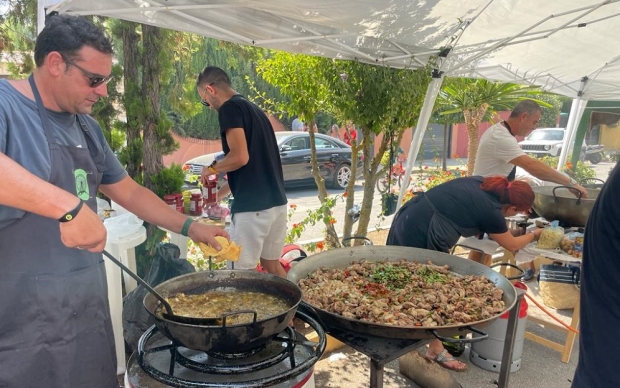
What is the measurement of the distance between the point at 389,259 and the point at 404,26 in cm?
244

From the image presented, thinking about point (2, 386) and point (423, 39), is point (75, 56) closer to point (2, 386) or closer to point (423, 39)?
point (2, 386)

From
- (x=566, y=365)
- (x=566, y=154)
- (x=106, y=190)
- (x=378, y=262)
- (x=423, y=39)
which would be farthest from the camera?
(x=566, y=154)

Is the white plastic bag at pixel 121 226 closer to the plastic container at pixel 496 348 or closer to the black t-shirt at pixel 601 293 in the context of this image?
the black t-shirt at pixel 601 293

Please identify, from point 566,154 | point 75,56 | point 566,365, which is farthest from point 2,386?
point 566,154

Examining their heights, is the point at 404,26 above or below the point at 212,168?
above

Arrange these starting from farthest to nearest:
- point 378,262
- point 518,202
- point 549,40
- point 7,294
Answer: point 549,40, point 518,202, point 378,262, point 7,294

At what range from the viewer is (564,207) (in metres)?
3.84

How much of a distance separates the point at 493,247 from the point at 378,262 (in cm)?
155

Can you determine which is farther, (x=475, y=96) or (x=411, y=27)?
(x=475, y=96)

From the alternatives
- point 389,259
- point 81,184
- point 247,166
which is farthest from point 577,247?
point 81,184

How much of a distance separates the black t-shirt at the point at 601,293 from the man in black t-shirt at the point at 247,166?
2.57 metres

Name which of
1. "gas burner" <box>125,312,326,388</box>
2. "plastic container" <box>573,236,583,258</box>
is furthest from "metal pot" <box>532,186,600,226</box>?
"gas burner" <box>125,312,326,388</box>

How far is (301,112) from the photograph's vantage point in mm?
5516

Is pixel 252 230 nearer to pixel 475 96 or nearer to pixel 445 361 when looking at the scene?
pixel 445 361
